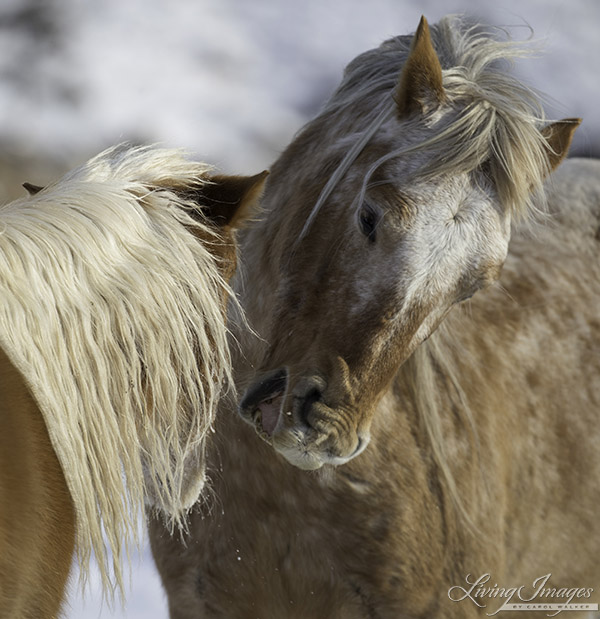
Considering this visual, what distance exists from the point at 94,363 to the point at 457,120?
3.62ft

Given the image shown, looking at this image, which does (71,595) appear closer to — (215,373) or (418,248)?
(215,373)

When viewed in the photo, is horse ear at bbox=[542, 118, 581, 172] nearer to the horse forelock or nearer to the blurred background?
the horse forelock

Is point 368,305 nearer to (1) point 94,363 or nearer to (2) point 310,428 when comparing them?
(2) point 310,428

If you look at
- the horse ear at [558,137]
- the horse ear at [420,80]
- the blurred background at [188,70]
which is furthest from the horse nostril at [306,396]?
the blurred background at [188,70]

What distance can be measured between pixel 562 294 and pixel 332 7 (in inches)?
592

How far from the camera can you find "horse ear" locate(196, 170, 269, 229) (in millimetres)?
1236

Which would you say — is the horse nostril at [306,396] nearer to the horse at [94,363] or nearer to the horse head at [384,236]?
the horse head at [384,236]

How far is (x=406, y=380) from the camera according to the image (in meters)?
2.05

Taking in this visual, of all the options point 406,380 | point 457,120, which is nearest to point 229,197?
point 457,120

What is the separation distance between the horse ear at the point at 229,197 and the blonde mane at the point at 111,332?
0.09 m

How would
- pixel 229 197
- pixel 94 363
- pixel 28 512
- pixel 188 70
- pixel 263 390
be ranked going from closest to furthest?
1. pixel 28 512
2. pixel 94 363
3. pixel 229 197
4. pixel 263 390
5. pixel 188 70

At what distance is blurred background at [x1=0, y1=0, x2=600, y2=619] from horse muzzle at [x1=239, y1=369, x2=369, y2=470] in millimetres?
6646

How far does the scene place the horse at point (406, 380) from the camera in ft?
5.37

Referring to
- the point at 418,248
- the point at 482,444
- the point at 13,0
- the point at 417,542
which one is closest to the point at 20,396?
the point at 418,248
